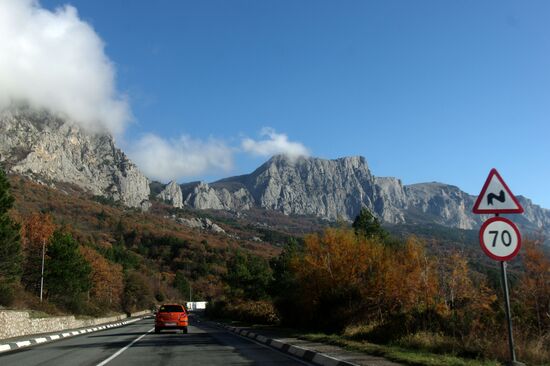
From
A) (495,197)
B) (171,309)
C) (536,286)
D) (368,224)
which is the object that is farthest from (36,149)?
(495,197)

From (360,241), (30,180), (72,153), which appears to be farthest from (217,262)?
(360,241)

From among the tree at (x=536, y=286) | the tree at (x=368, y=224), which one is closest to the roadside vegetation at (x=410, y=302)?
the tree at (x=536, y=286)

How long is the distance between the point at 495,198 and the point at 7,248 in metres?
46.3

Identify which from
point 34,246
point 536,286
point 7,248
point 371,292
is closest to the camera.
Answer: point 536,286

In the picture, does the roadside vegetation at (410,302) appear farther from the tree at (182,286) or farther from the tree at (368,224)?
the tree at (182,286)

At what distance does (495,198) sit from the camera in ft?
30.7

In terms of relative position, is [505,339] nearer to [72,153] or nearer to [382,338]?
[382,338]

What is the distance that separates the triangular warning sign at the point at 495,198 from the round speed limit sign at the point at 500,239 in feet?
1.42

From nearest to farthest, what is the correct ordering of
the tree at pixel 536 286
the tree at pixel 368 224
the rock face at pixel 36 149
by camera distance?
1. the tree at pixel 536 286
2. the tree at pixel 368 224
3. the rock face at pixel 36 149

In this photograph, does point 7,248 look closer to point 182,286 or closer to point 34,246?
point 34,246

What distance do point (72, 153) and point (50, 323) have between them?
177233mm

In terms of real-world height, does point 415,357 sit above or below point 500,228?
below

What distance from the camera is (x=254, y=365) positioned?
496 inches

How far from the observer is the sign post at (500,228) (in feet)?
28.6
